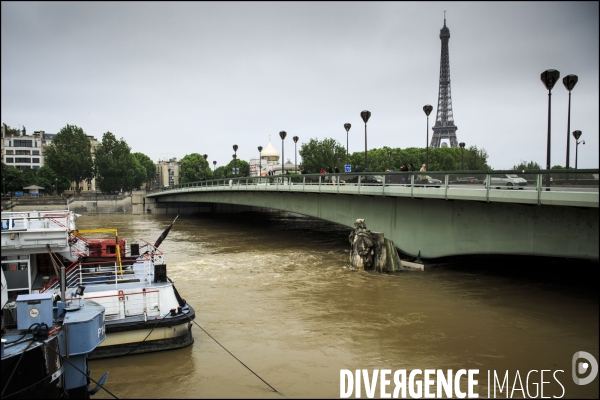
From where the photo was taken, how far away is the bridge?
1603cm

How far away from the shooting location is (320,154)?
10325 cm

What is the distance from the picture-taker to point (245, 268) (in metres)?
26.7

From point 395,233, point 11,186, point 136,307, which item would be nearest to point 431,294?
point 395,233

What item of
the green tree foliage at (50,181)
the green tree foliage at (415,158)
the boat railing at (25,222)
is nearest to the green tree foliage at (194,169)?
the green tree foliage at (50,181)

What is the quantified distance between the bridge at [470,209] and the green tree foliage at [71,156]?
83683mm

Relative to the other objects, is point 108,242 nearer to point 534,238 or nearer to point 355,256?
point 355,256

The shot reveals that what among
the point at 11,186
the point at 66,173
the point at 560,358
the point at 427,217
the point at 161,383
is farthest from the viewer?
the point at 66,173

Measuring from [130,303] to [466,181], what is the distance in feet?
46.3

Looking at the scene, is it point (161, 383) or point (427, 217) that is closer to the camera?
point (161, 383)

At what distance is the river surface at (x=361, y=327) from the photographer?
11602 mm

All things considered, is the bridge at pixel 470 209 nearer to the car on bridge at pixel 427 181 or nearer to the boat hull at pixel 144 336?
the car on bridge at pixel 427 181

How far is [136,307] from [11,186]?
9635 centimetres

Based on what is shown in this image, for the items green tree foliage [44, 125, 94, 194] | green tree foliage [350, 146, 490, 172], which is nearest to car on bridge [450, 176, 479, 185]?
green tree foliage [350, 146, 490, 172]

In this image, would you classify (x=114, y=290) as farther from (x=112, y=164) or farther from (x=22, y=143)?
(x=22, y=143)
